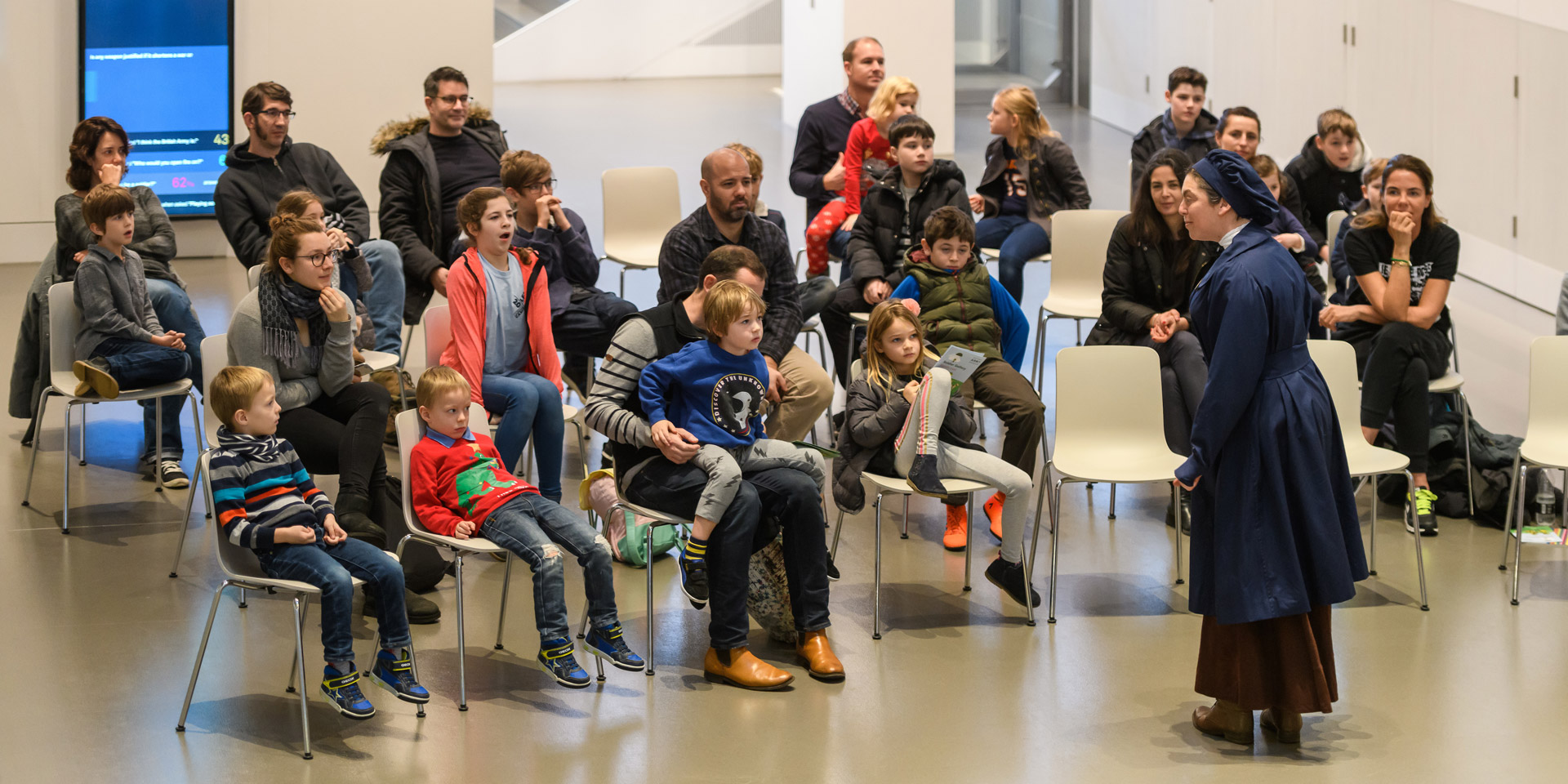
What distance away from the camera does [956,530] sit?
5.64 meters

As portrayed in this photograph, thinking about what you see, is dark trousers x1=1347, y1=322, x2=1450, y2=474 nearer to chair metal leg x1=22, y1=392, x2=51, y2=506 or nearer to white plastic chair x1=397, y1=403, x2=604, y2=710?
white plastic chair x1=397, y1=403, x2=604, y2=710

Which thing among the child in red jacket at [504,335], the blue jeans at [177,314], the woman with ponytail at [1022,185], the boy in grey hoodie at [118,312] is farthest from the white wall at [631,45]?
the child in red jacket at [504,335]

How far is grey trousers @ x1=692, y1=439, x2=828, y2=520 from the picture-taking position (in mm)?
4359

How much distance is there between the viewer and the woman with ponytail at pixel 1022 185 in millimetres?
7332

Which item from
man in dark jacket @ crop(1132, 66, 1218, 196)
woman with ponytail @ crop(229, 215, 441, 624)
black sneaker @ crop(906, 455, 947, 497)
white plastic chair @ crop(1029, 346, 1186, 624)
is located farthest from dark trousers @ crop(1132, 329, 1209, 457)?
woman with ponytail @ crop(229, 215, 441, 624)

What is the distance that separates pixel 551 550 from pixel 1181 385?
254 cm

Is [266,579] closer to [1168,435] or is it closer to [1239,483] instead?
[1239,483]

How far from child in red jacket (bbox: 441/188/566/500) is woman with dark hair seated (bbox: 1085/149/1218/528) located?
211cm

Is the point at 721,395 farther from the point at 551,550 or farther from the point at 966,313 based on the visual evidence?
the point at 966,313

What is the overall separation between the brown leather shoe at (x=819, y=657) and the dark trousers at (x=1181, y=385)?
1.73 metres

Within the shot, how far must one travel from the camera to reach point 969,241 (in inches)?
228

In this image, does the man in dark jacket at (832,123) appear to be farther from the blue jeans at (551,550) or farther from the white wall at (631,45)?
the white wall at (631,45)

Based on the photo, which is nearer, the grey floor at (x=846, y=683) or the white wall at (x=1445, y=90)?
the grey floor at (x=846, y=683)

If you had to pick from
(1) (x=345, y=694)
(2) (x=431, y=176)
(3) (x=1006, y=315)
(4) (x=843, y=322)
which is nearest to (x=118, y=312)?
(2) (x=431, y=176)
